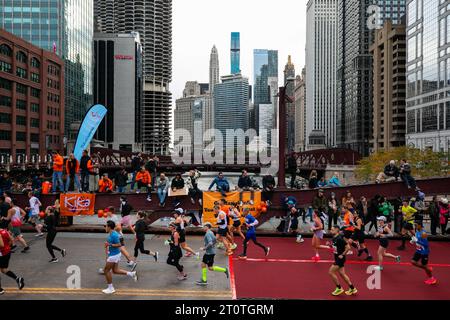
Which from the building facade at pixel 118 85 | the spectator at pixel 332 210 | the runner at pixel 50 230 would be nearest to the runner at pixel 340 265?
the spectator at pixel 332 210

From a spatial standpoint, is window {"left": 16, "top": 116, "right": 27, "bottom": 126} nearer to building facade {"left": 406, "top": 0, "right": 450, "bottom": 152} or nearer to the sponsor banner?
the sponsor banner

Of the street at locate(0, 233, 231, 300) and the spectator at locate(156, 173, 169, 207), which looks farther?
the spectator at locate(156, 173, 169, 207)

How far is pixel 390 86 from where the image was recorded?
5197 inches

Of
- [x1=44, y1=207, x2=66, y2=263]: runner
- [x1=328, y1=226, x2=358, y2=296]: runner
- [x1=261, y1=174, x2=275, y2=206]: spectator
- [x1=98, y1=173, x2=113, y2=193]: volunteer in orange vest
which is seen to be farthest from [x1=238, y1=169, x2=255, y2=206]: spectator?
[x1=328, y1=226, x2=358, y2=296]: runner

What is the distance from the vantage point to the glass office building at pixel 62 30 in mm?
106125

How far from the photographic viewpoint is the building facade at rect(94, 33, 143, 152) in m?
186

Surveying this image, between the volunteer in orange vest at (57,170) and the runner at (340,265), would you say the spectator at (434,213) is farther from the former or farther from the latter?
the volunteer in orange vest at (57,170)

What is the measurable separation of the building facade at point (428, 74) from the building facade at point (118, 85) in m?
116

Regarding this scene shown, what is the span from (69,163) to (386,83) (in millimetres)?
126858

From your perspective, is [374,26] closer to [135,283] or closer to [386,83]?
[386,83]

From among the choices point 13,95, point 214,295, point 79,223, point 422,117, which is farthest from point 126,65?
point 214,295

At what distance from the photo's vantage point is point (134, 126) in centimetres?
19412

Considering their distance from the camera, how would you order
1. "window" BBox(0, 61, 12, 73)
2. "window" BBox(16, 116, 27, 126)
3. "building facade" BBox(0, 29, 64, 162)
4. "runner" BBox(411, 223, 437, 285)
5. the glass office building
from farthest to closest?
the glass office building < "window" BBox(16, 116, 27, 126) < "building facade" BBox(0, 29, 64, 162) < "window" BBox(0, 61, 12, 73) < "runner" BBox(411, 223, 437, 285)

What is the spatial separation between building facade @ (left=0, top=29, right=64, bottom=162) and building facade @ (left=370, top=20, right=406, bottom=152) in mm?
88544
